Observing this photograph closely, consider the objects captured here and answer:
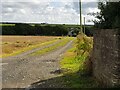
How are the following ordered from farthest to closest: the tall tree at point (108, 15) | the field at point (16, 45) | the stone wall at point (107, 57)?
the field at point (16, 45), the tall tree at point (108, 15), the stone wall at point (107, 57)

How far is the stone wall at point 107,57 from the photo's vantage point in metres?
10.1

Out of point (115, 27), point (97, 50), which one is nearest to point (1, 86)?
point (97, 50)

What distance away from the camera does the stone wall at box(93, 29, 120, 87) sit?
1011 centimetres

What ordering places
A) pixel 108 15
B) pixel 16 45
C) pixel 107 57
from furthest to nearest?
1. pixel 16 45
2. pixel 108 15
3. pixel 107 57

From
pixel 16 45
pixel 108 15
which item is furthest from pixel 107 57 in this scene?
pixel 16 45

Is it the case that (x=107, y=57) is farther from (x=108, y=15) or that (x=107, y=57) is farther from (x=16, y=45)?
(x=16, y=45)

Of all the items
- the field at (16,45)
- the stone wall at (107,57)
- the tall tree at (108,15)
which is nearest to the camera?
the stone wall at (107,57)

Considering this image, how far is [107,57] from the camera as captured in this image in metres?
11.3

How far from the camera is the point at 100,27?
12.8m

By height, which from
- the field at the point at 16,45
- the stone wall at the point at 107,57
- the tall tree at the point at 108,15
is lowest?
the field at the point at 16,45

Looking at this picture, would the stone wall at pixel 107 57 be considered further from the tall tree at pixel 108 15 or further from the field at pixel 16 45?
the field at pixel 16 45

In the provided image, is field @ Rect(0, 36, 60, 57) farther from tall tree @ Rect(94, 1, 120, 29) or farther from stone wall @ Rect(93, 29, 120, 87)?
tall tree @ Rect(94, 1, 120, 29)

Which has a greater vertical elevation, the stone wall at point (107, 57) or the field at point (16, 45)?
the stone wall at point (107, 57)

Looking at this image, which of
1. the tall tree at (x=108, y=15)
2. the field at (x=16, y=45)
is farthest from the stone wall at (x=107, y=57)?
the field at (x=16, y=45)
